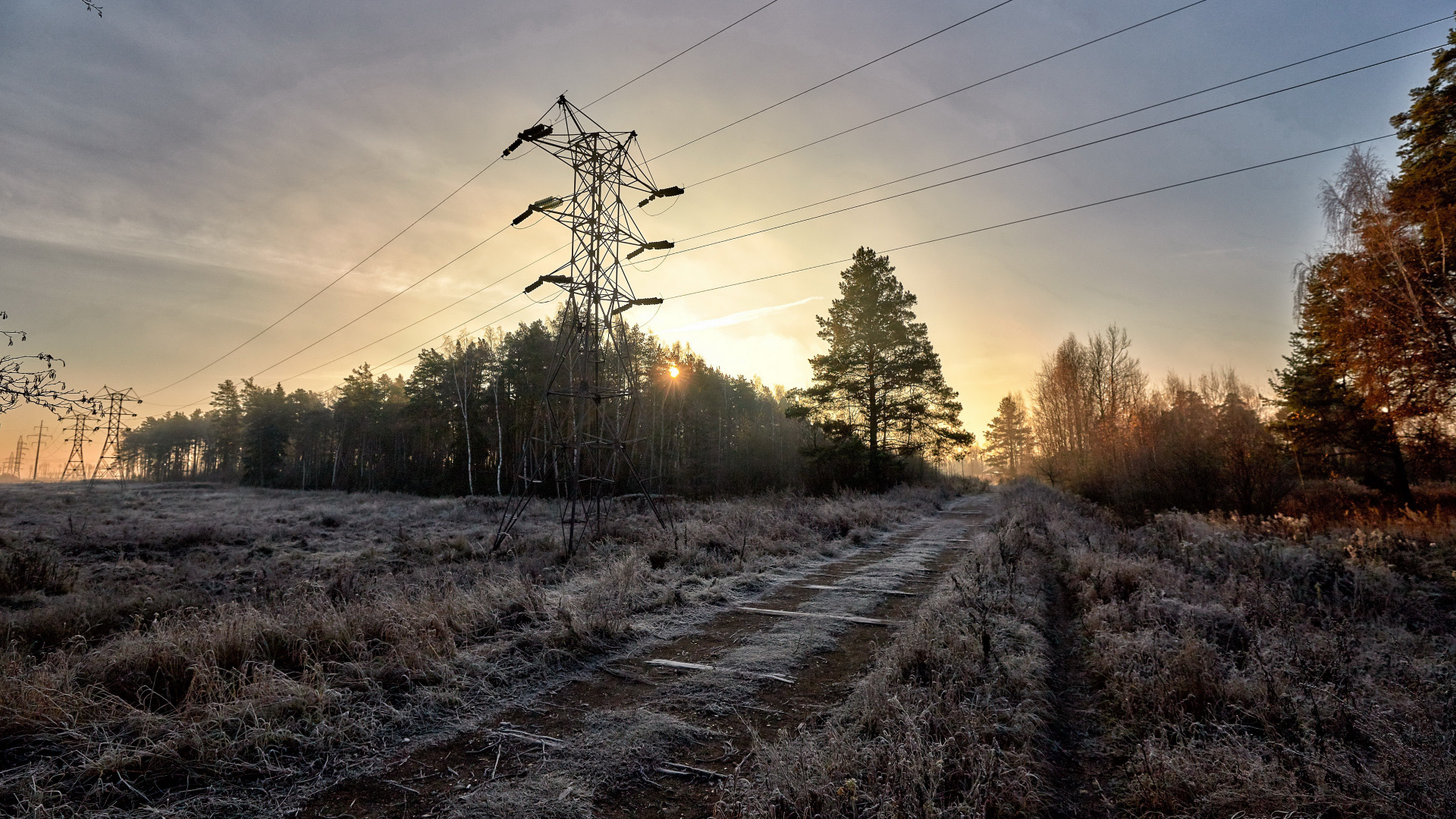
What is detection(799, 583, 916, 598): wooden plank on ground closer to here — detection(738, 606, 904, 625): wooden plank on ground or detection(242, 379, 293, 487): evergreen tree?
detection(738, 606, 904, 625): wooden plank on ground

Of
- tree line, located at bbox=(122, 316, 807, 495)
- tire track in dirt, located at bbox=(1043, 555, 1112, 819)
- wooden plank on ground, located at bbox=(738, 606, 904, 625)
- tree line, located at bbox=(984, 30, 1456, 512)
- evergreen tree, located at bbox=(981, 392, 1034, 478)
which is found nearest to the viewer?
tire track in dirt, located at bbox=(1043, 555, 1112, 819)

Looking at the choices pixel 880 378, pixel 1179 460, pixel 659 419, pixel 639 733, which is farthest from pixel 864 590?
pixel 659 419

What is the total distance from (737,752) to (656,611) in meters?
3.82

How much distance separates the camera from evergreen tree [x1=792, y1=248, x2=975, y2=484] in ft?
95.1

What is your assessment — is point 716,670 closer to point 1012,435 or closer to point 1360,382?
point 1360,382

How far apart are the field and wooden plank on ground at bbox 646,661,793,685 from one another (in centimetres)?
4

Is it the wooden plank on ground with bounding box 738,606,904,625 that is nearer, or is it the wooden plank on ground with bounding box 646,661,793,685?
the wooden plank on ground with bounding box 646,661,793,685

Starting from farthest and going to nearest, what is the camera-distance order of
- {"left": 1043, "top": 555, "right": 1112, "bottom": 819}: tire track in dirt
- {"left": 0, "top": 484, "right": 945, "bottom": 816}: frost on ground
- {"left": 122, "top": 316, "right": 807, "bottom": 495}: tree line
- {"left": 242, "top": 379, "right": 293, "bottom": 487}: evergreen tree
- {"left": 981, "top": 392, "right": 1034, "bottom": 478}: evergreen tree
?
{"left": 981, "top": 392, "right": 1034, "bottom": 478}: evergreen tree < {"left": 242, "top": 379, "right": 293, "bottom": 487}: evergreen tree < {"left": 122, "top": 316, "right": 807, "bottom": 495}: tree line < {"left": 1043, "top": 555, "right": 1112, "bottom": 819}: tire track in dirt < {"left": 0, "top": 484, "right": 945, "bottom": 816}: frost on ground

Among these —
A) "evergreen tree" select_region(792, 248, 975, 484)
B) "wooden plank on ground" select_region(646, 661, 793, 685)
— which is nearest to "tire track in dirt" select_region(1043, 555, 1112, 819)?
"wooden plank on ground" select_region(646, 661, 793, 685)

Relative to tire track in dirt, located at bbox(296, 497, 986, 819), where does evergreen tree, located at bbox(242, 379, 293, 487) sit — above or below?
above

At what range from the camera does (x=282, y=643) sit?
5.16 metres

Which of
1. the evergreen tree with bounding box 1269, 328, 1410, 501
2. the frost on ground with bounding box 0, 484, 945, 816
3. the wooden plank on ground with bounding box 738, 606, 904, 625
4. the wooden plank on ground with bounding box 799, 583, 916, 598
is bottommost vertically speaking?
the wooden plank on ground with bounding box 799, 583, 916, 598

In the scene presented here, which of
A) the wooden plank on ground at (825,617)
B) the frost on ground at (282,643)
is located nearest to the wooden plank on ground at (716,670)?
the frost on ground at (282,643)

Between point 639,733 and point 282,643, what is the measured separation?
3.75 m
